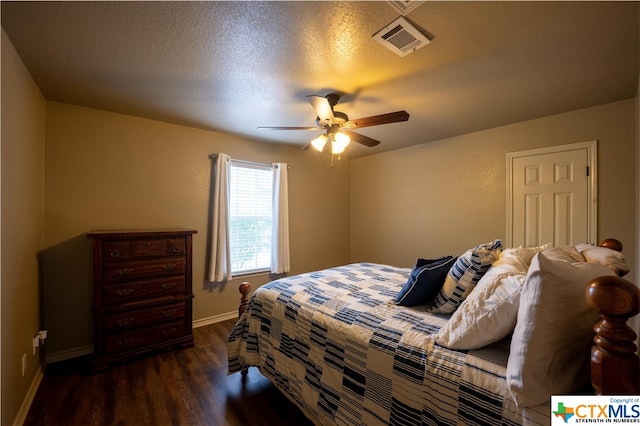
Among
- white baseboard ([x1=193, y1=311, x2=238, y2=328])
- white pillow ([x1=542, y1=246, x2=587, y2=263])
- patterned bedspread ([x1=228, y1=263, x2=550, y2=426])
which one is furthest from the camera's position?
white baseboard ([x1=193, y1=311, x2=238, y2=328])

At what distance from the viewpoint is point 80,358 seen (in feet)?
8.34

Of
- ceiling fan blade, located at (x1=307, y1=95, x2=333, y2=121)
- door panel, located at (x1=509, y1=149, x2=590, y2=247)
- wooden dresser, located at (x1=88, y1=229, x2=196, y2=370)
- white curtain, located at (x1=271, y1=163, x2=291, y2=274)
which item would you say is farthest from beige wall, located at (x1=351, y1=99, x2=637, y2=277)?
wooden dresser, located at (x1=88, y1=229, x2=196, y2=370)

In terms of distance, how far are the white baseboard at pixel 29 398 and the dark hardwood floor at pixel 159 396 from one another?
3cm

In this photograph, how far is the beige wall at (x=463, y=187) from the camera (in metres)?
2.52

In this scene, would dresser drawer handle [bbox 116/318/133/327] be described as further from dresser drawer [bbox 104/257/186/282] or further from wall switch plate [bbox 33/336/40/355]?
wall switch plate [bbox 33/336/40/355]

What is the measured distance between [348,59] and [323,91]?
0.50 metres

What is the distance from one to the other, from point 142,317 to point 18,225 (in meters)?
1.21

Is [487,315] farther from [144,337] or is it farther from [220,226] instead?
[220,226]

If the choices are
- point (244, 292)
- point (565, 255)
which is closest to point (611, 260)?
point (565, 255)

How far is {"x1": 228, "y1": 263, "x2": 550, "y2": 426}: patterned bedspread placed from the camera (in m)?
1.06

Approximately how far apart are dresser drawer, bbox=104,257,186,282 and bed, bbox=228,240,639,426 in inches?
41.7

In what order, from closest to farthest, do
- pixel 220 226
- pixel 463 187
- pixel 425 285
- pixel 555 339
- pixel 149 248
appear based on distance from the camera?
pixel 555 339, pixel 425 285, pixel 149 248, pixel 220 226, pixel 463 187

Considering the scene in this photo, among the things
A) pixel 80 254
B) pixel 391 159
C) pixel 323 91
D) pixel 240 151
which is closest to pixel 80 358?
pixel 80 254

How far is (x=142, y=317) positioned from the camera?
2529 millimetres
